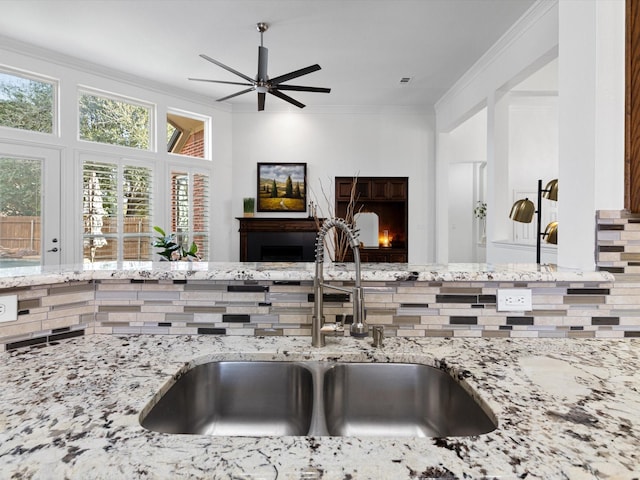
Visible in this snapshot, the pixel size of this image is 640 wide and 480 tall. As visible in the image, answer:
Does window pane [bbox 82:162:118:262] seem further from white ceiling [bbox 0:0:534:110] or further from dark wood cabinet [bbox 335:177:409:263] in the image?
dark wood cabinet [bbox 335:177:409:263]

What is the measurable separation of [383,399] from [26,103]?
4994 mm

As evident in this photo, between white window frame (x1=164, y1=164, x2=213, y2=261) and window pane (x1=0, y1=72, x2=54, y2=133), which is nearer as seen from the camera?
window pane (x1=0, y1=72, x2=54, y2=133)

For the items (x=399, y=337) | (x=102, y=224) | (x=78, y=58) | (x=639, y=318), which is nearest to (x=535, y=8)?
(x=639, y=318)

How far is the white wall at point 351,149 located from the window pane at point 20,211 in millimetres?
2626

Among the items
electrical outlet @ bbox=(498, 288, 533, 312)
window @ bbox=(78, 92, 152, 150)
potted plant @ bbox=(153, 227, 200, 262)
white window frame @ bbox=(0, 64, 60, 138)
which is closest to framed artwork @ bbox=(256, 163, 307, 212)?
potted plant @ bbox=(153, 227, 200, 262)

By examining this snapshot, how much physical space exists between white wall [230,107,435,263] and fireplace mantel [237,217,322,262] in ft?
0.96

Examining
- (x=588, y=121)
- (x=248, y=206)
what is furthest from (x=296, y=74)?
(x=248, y=206)

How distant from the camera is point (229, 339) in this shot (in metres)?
1.09

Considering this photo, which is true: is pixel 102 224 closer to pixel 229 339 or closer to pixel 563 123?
pixel 229 339

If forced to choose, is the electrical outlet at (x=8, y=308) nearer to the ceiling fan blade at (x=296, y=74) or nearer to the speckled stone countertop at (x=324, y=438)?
the speckled stone countertop at (x=324, y=438)

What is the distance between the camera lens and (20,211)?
13.6 ft

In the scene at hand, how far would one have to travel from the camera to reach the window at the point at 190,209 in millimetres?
5613

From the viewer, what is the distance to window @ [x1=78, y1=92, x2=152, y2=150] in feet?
15.6

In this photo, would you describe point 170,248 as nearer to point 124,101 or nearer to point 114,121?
point 114,121
